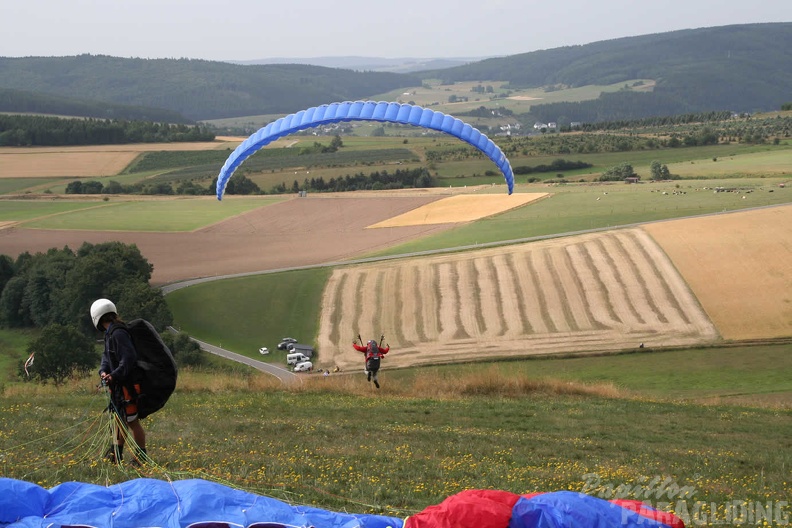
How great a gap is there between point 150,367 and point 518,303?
31832 mm

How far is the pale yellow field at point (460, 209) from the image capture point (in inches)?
2334

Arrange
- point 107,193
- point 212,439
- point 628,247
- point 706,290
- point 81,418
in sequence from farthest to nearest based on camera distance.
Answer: point 107,193, point 628,247, point 706,290, point 81,418, point 212,439

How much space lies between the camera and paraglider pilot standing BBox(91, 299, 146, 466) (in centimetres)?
856

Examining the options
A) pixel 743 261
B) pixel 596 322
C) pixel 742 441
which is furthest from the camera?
pixel 743 261

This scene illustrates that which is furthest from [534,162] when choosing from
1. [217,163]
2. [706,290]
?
[706,290]

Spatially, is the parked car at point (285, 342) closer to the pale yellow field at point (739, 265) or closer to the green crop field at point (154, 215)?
the pale yellow field at point (739, 265)

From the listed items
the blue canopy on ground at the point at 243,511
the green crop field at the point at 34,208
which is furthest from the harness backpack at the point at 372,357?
the green crop field at the point at 34,208

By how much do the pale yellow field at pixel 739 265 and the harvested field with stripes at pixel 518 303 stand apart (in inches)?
33.9

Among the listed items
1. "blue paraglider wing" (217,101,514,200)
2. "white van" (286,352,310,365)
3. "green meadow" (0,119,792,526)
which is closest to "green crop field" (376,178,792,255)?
"white van" (286,352,310,365)

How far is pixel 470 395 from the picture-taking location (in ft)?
56.3

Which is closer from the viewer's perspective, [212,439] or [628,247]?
[212,439]

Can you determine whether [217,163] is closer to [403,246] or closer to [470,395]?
[403,246]

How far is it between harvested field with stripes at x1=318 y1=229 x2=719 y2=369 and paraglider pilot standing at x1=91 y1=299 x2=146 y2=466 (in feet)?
80.3

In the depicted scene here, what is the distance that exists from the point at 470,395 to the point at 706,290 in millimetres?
25203
